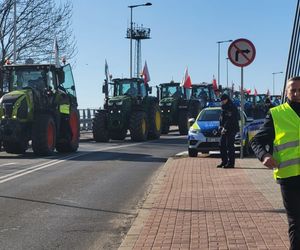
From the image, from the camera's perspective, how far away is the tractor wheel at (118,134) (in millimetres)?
26922

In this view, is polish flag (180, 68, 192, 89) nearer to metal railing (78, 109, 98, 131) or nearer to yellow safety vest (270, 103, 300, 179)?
metal railing (78, 109, 98, 131)

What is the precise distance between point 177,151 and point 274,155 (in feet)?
50.9

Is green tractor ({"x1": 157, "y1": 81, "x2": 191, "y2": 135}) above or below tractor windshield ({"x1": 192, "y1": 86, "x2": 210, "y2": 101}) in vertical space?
below

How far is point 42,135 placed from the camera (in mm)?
18266

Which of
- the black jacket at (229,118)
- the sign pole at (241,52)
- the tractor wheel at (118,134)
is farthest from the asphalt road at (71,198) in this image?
the tractor wheel at (118,134)

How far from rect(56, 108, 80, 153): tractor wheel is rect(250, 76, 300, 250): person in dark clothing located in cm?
1561

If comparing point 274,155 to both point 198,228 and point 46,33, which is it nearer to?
point 198,228

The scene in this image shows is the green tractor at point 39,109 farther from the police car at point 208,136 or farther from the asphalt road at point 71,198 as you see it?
the police car at point 208,136

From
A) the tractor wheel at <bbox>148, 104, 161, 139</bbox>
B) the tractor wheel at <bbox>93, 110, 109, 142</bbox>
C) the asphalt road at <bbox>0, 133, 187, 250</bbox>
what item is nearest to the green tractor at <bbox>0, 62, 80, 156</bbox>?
the asphalt road at <bbox>0, 133, 187, 250</bbox>

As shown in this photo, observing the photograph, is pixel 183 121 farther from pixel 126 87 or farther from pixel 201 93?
pixel 201 93

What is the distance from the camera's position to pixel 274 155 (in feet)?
16.8

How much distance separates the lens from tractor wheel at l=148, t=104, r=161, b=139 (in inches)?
1081

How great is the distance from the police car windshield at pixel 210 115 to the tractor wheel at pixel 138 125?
7001mm

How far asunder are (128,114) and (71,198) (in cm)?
1606
